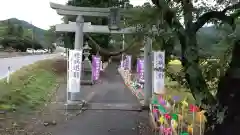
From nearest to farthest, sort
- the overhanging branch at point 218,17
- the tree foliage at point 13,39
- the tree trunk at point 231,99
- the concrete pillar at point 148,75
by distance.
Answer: the tree trunk at point 231,99 → the overhanging branch at point 218,17 → the concrete pillar at point 148,75 → the tree foliage at point 13,39

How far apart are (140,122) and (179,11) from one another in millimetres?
6146

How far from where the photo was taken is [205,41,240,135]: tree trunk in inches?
218

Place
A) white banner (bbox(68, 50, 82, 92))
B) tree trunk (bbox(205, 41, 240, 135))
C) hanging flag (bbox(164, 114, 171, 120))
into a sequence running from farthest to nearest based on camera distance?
white banner (bbox(68, 50, 82, 92))
hanging flag (bbox(164, 114, 171, 120))
tree trunk (bbox(205, 41, 240, 135))

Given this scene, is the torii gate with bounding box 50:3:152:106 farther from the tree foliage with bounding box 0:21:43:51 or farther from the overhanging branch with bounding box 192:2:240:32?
the tree foliage with bounding box 0:21:43:51

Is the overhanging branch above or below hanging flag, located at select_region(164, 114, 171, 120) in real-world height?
above

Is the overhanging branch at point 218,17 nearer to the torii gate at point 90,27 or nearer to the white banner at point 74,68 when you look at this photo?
the white banner at point 74,68

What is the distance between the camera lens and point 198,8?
5.85m

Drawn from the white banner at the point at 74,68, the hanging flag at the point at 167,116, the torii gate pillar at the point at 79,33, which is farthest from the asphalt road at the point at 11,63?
the hanging flag at the point at 167,116

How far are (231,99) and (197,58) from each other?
0.91 m

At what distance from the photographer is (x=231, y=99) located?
5590 millimetres

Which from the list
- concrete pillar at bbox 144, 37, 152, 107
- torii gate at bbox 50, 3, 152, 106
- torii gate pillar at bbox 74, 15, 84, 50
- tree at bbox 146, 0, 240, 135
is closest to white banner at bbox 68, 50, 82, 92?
torii gate at bbox 50, 3, 152, 106

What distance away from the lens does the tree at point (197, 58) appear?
559 cm

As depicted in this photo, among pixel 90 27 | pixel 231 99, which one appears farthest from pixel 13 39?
pixel 231 99

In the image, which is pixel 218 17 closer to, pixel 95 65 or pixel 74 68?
pixel 74 68
